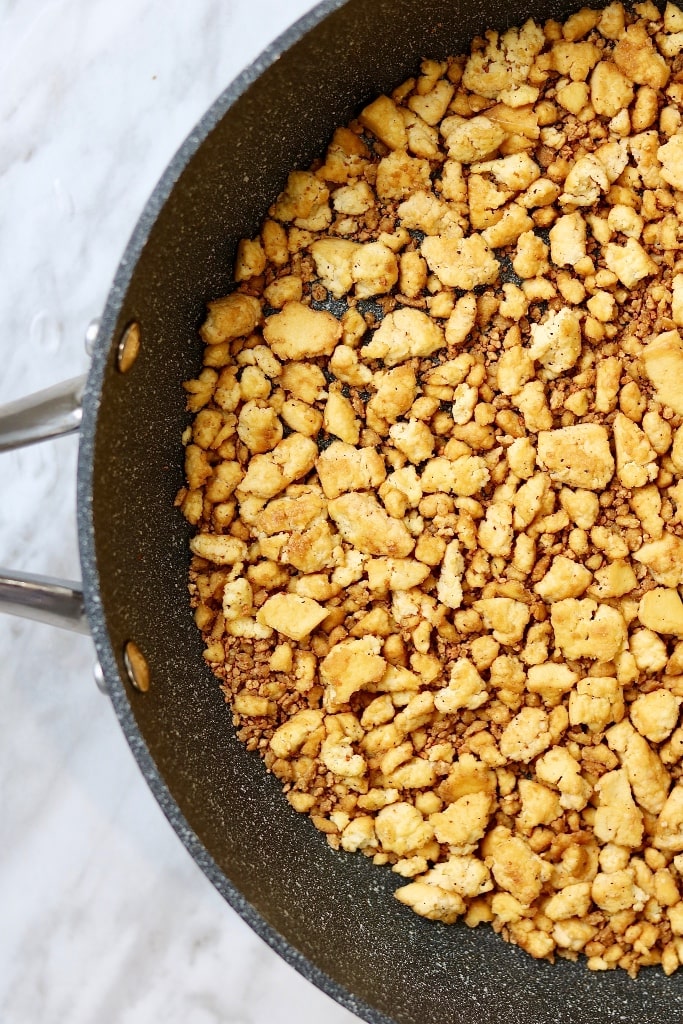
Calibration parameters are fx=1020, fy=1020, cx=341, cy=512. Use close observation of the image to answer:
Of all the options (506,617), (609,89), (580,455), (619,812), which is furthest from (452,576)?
(609,89)

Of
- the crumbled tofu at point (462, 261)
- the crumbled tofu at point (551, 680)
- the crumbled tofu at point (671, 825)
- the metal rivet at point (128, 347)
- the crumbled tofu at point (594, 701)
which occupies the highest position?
the metal rivet at point (128, 347)

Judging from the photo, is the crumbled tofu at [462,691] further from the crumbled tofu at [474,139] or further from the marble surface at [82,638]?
the crumbled tofu at [474,139]

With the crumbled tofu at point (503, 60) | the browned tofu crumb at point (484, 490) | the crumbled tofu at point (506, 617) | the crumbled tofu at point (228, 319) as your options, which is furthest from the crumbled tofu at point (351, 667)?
the crumbled tofu at point (503, 60)

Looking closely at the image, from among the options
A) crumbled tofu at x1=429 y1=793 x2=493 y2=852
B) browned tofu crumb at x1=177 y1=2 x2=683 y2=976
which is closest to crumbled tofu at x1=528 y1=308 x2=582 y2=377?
browned tofu crumb at x1=177 y1=2 x2=683 y2=976

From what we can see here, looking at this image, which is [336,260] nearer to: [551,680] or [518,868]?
[551,680]

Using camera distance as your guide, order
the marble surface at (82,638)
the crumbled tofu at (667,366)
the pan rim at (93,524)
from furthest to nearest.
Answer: the marble surface at (82,638)
the crumbled tofu at (667,366)
the pan rim at (93,524)

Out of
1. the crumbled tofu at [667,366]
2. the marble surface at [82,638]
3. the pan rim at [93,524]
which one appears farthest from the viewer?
the marble surface at [82,638]

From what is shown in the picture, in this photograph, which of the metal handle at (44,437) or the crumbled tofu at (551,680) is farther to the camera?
the crumbled tofu at (551,680)

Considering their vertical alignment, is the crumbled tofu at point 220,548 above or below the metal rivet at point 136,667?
below

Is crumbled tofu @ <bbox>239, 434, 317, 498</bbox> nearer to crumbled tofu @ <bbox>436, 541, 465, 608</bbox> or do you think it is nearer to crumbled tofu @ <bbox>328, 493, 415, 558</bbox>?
crumbled tofu @ <bbox>328, 493, 415, 558</bbox>
